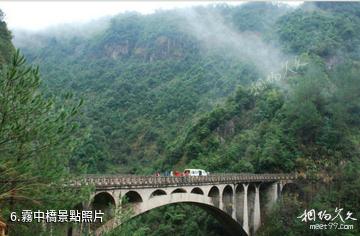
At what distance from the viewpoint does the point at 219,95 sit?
94.3 m

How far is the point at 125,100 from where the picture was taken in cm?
10225

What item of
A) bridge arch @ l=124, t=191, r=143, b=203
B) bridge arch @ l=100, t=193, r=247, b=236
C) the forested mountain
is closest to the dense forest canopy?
the forested mountain

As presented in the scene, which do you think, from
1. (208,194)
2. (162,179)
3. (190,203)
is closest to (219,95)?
(208,194)

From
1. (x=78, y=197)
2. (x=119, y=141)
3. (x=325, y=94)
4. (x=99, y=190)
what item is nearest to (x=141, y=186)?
(x=99, y=190)

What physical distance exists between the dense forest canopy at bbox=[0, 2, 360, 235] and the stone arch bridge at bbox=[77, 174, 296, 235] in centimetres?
168

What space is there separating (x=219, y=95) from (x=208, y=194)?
64950 millimetres

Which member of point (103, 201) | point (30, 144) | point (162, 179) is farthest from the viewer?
point (162, 179)

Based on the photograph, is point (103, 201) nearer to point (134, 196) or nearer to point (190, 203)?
point (134, 196)

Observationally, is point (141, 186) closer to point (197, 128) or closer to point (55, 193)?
point (55, 193)

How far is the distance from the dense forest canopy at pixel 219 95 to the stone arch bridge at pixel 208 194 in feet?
5.51

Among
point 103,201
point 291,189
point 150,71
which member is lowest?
point 103,201

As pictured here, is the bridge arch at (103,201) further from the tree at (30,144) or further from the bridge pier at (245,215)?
the bridge pier at (245,215)

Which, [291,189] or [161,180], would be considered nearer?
[161,180]

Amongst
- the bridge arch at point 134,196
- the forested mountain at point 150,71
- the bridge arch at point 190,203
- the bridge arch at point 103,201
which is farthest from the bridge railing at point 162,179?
the forested mountain at point 150,71
